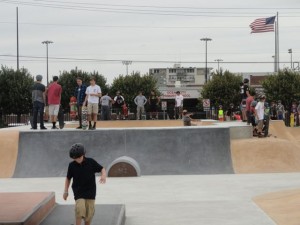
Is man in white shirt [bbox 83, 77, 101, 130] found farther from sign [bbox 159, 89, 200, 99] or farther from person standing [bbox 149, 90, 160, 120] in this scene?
sign [bbox 159, 89, 200, 99]

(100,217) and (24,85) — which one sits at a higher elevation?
(24,85)

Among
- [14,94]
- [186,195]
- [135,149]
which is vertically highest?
[14,94]

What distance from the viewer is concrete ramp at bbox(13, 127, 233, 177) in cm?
1512

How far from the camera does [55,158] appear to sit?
15.2 meters

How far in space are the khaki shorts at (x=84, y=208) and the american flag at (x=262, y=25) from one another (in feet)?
112

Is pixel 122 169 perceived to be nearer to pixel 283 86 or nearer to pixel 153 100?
pixel 153 100

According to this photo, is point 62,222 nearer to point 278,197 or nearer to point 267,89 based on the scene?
point 278,197

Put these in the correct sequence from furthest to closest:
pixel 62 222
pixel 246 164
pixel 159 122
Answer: pixel 159 122, pixel 246 164, pixel 62 222

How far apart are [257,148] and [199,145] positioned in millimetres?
1664

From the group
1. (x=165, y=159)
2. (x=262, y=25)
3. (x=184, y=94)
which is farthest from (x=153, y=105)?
(x=184, y=94)

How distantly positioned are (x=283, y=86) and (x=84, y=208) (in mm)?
53366

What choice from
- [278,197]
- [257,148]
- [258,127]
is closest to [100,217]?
[278,197]

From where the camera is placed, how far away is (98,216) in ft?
25.3

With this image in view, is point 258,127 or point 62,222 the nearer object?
point 62,222
